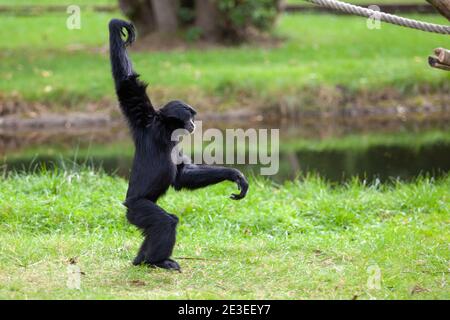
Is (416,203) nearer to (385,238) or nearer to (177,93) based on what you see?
(385,238)

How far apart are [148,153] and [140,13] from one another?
619 inches

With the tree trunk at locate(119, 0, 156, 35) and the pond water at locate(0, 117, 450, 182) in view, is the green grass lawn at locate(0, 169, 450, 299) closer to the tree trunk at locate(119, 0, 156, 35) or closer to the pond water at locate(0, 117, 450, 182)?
the pond water at locate(0, 117, 450, 182)

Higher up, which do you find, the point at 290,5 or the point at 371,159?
the point at 290,5

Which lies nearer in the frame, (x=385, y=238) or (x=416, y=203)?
(x=385, y=238)

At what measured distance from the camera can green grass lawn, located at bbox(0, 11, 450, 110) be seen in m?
16.8

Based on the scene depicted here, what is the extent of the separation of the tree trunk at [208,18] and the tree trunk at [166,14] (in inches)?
25.0

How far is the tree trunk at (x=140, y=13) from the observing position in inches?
833

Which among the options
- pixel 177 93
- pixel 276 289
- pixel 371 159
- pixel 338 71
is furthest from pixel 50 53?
pixel 276 289

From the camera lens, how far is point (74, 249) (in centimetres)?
697

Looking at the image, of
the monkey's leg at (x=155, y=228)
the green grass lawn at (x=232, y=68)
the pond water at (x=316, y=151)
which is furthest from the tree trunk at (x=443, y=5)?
the green grass lawn at (x=232, y=68)

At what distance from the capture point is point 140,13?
21.4 metres

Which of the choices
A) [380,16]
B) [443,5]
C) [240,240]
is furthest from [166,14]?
[443,5]

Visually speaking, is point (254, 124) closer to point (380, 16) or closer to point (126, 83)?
point (380, 16)
